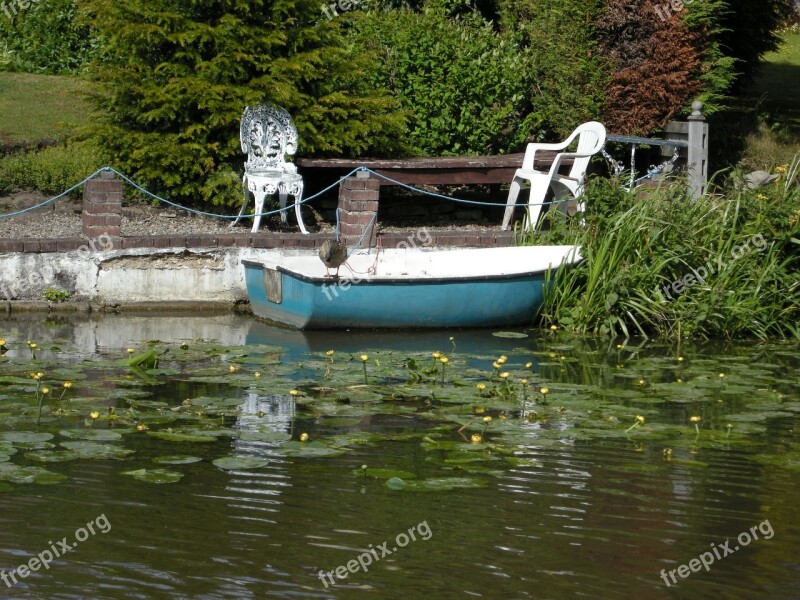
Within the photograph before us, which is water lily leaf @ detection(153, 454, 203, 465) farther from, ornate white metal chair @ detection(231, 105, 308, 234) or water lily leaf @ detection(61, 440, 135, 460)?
ornate white metal chair @ detection(231, 105, 308, 234)

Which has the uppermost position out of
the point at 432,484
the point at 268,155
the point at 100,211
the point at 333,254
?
the point at 268,155

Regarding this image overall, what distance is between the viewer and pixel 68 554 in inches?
183

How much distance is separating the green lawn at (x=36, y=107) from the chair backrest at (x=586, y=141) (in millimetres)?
5309

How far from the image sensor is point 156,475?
5477mm

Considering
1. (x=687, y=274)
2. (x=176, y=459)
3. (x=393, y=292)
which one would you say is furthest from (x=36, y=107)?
(x=176, y=459)

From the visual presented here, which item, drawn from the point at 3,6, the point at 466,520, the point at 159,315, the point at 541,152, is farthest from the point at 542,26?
the point at 466,520

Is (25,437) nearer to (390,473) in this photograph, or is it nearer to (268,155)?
(390,473)

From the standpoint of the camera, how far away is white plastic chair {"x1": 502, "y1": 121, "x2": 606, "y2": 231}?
36.7 ft

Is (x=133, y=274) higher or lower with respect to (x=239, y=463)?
higher

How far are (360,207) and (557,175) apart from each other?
2089 millimetres

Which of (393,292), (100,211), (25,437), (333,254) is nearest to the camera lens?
(25,437)

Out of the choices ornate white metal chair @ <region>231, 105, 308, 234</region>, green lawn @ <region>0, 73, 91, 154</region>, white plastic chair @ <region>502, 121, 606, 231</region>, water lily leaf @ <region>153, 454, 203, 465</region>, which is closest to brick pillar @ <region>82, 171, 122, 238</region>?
ornate white metal chair @ <region>231, 105, 308, 234</region>

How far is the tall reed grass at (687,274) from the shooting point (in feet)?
31.6

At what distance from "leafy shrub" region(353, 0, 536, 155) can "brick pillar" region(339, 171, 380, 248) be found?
265cm
